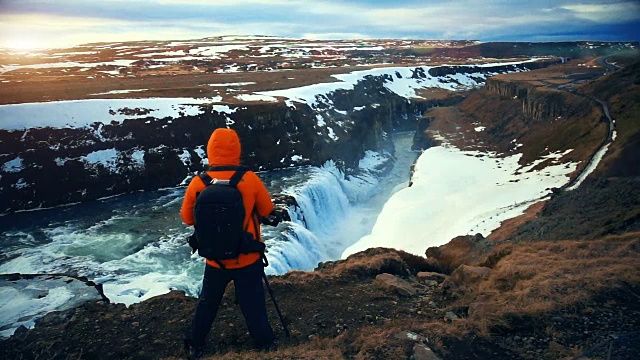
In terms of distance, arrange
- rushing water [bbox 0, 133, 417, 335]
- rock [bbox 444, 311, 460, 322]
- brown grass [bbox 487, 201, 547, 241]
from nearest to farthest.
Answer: rock [bbox 444, 311, 460, 322]
brown grass [bbox 487, 201, 547, 241]
rushing water [bbox 0, 133, 417, 335]

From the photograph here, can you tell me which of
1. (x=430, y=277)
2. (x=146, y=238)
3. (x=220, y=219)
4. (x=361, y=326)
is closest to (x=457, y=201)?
(x=146, y=238)

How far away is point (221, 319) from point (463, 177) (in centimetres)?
3146

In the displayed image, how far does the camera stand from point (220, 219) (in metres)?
5.57

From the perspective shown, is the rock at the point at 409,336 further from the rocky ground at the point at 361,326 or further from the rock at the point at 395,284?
the rock at the point at 395,284

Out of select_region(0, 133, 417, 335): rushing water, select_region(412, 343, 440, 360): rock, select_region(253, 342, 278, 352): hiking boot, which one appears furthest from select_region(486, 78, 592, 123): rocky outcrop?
select_region(253, 342, 278, 352): hiking boot

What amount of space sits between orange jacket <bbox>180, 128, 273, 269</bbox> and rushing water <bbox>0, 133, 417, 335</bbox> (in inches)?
299

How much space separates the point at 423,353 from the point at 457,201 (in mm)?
25762

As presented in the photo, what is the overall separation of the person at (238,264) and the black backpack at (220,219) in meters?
0.15

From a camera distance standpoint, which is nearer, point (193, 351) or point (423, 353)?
point (423, 353)

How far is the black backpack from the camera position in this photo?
5539 millimetres

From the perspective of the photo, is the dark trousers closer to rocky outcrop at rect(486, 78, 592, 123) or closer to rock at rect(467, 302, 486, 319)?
rock at rect(467, 302, 486, 319)

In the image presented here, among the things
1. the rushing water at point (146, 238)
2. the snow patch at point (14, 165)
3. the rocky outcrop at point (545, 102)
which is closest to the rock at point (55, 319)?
the rushing water at point (146, 238)

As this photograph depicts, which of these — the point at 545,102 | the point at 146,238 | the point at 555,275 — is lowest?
the point at 146,238

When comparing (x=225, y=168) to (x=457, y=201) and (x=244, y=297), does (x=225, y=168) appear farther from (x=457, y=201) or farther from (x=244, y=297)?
(x=457, y=201)
